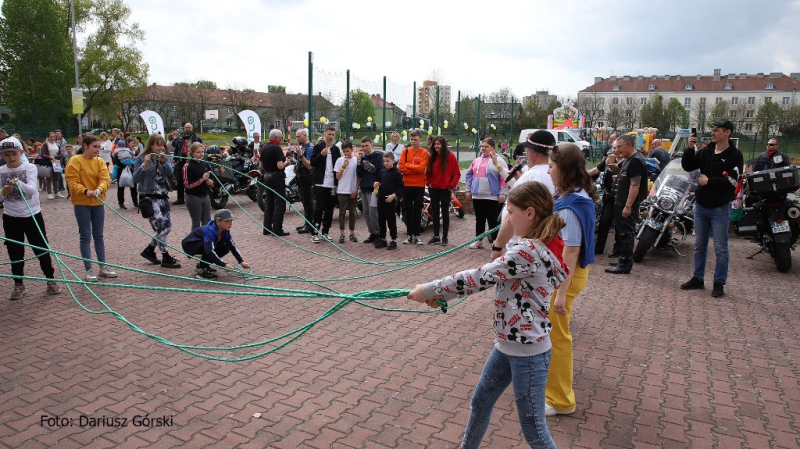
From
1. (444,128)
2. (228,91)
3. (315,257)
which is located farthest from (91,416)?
(228,91)

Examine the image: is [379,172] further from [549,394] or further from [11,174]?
[549,394]

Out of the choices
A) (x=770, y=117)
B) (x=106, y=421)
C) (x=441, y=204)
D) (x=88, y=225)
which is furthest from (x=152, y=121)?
(x=770, y=117)

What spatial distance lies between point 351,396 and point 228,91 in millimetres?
70557

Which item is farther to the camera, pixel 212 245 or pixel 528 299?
pixel 212 245

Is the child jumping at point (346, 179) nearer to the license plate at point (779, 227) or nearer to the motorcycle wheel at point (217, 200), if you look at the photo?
the motorcycle wheel at point (217, 200)

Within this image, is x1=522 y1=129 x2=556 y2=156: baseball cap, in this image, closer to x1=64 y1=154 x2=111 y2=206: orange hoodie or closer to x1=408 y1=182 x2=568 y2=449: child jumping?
x1=408 y1=182 x2=568 y2=449: child jumping

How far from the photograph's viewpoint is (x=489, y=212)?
8961mm

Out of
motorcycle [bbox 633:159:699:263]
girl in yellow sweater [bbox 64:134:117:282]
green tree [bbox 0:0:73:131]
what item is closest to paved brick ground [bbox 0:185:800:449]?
girl in yellow sweater [bbox 64:134:117:282]

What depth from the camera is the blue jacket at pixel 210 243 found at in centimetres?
706

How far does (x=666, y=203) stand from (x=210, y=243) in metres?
6.57

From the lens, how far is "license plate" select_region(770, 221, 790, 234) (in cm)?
770

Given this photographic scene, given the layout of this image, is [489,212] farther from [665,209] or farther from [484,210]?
[665,209]

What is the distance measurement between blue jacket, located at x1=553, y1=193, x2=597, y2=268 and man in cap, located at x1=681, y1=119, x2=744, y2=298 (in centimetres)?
353

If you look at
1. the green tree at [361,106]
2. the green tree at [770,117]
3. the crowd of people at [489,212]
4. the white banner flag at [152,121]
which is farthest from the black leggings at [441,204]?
the green tree at [770,117]
